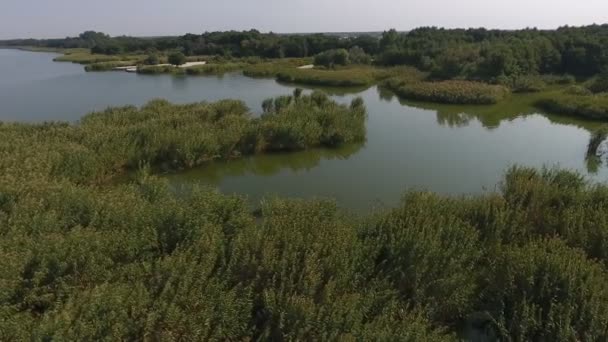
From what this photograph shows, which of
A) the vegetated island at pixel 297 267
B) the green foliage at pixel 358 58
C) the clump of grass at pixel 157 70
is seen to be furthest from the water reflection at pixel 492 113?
the clump of grass at pixel 157 70

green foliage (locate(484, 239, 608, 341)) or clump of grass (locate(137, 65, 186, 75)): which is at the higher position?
clump of grass (locate(137, 65, 186, 75))

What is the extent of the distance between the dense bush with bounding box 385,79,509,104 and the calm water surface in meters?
1.29

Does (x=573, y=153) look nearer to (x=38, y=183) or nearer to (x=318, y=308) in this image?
(x=318, y=308)

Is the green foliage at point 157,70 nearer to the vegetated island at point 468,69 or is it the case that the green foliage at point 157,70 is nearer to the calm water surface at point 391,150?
the vegetated island at point 468,69

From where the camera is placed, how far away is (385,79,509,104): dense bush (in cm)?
3219

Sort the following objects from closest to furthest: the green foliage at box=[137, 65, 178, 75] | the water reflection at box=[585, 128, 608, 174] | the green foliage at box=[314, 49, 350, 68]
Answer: the water reflection at box=[585, 128, 608, 174], the green foliage at box=[137, 65, 178, 75], the green foliage at box=[314, 49, 350, 68]

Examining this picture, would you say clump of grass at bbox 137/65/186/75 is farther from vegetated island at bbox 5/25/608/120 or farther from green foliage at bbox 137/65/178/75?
vegetated island at bbox 5/25/608/120

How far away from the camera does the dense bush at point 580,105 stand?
2681cm

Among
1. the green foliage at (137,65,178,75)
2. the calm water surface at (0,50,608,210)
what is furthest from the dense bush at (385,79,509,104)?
the green foliage at (137,65,178,75)

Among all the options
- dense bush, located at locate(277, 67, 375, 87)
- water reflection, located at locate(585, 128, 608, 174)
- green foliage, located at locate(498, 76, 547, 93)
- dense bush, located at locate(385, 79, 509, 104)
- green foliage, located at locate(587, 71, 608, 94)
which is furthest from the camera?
dense bush, located at locate(277, 67, 375, 87)

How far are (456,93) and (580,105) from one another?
8264 millimetres

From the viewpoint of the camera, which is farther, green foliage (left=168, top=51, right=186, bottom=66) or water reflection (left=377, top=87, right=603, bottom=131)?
green foliage (left=168, top=51, right=186, bottom=66)

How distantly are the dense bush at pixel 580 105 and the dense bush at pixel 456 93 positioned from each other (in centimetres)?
370

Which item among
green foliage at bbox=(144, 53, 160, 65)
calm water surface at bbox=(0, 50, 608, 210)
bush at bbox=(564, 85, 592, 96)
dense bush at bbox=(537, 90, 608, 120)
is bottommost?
calm water surface at bbox=(0, 50, 608, 210)
